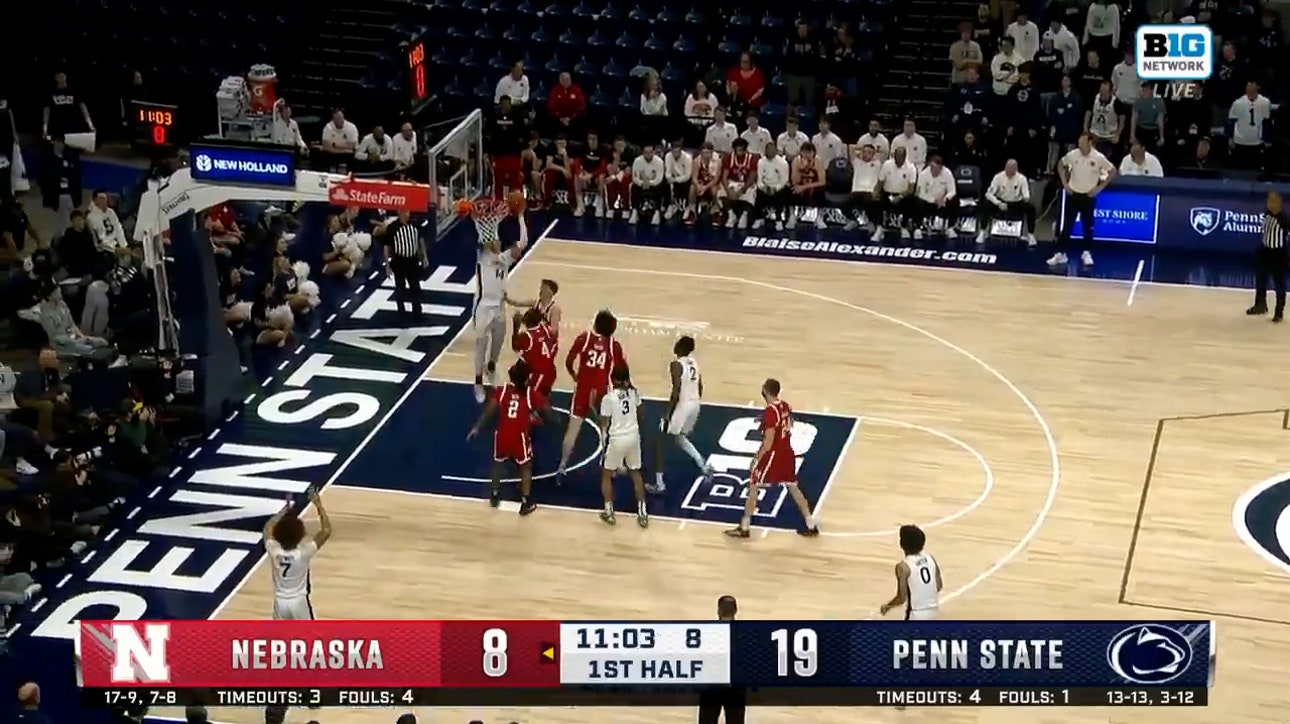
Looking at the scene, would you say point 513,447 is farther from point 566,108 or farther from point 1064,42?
point 1064,42

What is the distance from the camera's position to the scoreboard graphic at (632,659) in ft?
50.8

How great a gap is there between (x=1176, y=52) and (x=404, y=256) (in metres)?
12.3

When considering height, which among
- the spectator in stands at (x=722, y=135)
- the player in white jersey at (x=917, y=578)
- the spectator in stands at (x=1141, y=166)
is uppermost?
the spectator in stands at (x=722, y=135)

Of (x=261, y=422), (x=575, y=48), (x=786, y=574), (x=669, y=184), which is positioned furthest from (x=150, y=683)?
(x=575, y=48)

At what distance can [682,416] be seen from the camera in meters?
22.3

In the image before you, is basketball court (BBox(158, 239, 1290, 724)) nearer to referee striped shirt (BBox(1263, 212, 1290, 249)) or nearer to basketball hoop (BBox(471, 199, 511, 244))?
referee striped shirt (BBox(1263, 212, 1290, 249))

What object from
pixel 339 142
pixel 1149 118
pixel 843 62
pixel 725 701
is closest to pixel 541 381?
pixel 725 701

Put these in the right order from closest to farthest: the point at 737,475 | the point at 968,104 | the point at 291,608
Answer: the point at 291,608
the point at 737,475
the point at 968,104

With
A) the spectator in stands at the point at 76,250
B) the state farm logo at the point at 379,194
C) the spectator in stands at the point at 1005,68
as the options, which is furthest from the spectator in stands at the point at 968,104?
the spectator in stands at the point at 76,250

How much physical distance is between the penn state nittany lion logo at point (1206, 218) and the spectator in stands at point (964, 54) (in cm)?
462

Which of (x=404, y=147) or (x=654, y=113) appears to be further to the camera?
(x=654, y=113)

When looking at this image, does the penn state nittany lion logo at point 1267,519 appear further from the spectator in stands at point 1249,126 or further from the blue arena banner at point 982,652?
the spectator in stands at point 1249,126

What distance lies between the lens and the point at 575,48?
3456cm

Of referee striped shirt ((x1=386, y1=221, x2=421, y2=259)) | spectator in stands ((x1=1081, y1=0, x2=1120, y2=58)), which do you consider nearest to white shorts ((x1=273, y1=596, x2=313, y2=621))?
referee striped shirt ((x1=386, y1=221, x2=421, y2=259))
